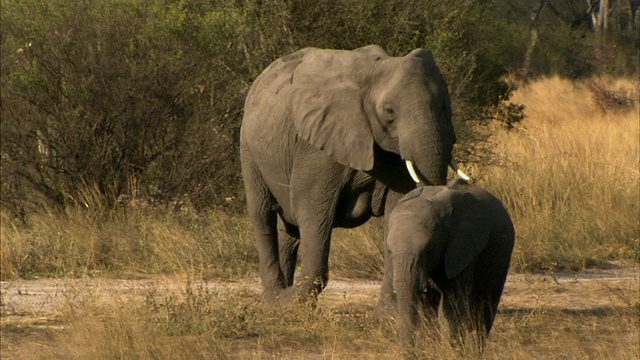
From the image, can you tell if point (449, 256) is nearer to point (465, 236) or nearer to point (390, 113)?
point (465, 236)

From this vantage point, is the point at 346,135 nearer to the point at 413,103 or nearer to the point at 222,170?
the point at 413,103

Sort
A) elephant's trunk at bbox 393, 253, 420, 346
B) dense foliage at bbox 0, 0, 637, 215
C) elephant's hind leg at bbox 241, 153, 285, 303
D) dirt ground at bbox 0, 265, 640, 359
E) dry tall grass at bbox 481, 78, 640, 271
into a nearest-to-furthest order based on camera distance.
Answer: elephant's trunk at bbox 393, 253, 420, 346 < dirt ground at bbox 0, 265, 640, 359 < elephant's hind leg at bbox 241, 153, 285, 303 < dry tall grass at bbox 481, 78, 640, 271 < dense foliage at bbox 0, 0, 637, 215

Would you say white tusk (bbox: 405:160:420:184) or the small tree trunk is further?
the small tree trunk

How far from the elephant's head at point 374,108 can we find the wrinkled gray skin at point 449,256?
460 mm

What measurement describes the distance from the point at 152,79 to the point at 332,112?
5104mm

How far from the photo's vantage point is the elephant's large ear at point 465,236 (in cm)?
710

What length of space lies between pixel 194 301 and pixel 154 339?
109 cm

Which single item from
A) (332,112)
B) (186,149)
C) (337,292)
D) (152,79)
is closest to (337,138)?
(332,112)

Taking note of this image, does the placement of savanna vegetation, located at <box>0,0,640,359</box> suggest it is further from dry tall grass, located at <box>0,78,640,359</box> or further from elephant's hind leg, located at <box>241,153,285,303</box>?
elephant's hind leg, located at <box>241,153,285,303</box>

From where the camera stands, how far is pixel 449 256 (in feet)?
23.3

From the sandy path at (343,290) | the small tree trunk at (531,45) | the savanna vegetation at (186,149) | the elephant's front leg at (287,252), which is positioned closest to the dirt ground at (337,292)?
the sandy path at (343,290)

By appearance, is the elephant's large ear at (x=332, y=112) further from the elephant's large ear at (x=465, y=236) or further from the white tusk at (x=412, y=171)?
the elephant's large ear at (x=465, y=236)

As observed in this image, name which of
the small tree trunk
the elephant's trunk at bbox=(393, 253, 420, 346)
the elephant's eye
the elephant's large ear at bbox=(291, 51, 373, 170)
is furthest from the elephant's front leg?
the small tree trunk

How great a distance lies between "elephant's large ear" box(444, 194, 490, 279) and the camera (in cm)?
710
